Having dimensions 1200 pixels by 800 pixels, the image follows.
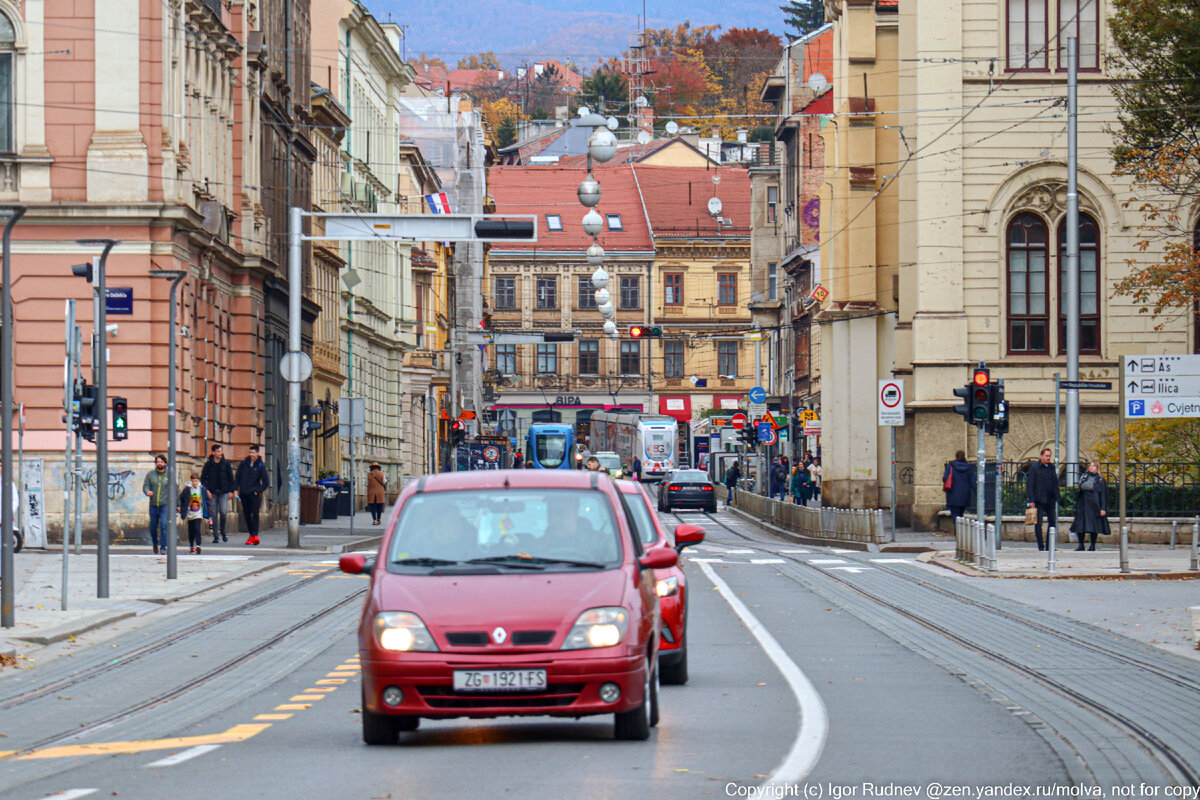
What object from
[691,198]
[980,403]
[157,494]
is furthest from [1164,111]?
[691,198]

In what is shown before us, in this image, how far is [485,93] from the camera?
511 ft

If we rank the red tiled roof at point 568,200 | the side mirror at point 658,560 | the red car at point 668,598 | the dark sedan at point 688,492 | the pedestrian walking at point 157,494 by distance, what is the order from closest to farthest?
the side mirror at point 658,560, the red car at point 668,598, the pedestrian walking at point 157,494, the dark sedan at point 688,492, the red tiled roof at point 568,200

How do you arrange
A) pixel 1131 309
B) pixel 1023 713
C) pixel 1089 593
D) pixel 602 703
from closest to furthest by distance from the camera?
pixel 602 703, pixel 1023 713, pixel 1089 593, pixel 1131 309

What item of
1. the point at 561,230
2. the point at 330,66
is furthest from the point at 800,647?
the point at 561,230

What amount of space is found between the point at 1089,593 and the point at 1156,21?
52.3 ft

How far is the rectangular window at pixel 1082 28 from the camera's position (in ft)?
154

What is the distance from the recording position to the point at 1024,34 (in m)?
46.9

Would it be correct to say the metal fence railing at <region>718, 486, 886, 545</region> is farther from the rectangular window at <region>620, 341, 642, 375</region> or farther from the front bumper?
the rectangular window at <region>620, 341, 642, 375</region>

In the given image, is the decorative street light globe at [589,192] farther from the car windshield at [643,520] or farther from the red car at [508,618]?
the red car at [508,618]

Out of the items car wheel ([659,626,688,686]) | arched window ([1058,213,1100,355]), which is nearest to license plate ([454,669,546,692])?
car wheel ([659,626,688,686])

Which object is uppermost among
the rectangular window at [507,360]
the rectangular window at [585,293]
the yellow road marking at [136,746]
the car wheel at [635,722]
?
the rectangular window at [585,293]

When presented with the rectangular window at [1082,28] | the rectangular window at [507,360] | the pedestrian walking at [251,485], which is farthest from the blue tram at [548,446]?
the pedestrian walking at [251,485]

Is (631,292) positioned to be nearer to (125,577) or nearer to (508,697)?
(125,577)

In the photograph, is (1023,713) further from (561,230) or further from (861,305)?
(561,230)
